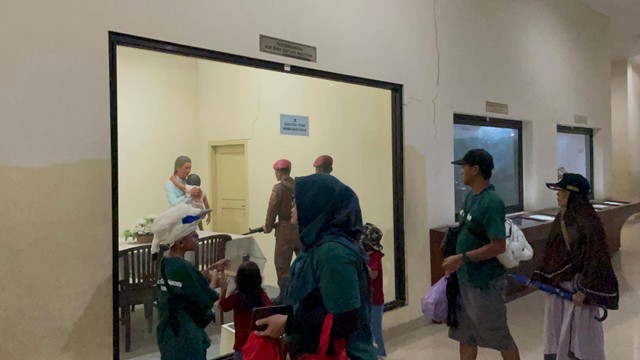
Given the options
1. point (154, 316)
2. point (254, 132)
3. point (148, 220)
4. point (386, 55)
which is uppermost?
point (386, 55)

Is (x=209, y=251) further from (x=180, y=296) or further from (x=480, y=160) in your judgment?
(x=480, y=160)

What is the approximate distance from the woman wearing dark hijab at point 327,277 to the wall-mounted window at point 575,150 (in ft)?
20.1

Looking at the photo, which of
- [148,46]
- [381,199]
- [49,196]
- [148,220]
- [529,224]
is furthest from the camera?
[529,224]

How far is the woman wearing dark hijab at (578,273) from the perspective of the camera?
9.25 ft

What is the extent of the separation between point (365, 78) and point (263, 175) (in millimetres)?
1929

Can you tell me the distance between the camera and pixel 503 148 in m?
6.35

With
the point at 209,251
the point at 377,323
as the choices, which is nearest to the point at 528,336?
the point at 377,323

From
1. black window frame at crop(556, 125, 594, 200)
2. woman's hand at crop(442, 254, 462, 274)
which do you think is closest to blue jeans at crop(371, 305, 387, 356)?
woman's hand at crop(442, 254, 462, 274)

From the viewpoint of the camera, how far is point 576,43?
7.47 metres

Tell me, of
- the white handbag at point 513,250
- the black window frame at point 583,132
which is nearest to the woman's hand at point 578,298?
the white handbag at point 513,250

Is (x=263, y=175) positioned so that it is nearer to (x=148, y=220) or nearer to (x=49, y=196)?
(x=148, y=220)

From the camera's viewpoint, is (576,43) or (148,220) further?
(576,43)

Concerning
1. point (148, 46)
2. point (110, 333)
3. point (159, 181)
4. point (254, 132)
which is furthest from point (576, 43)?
point (110, 333)

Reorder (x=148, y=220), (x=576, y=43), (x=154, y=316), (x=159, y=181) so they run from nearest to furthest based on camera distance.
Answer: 1. (x=154, y=316)
2. (x=148, y=220)
3. (x=159, y=181)
4. (x=576, y=43)
